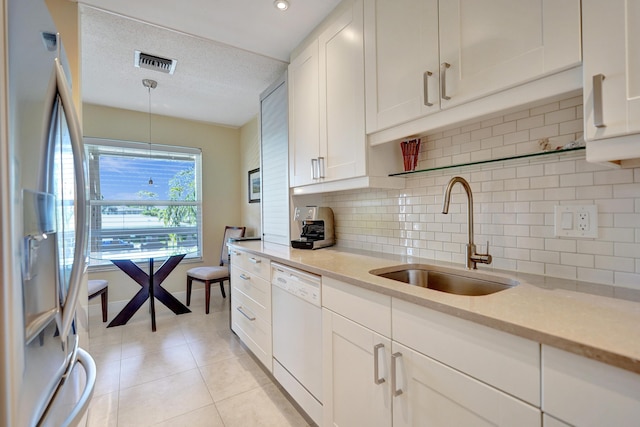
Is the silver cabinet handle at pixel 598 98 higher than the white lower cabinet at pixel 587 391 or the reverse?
higher

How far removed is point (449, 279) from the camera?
1390mm

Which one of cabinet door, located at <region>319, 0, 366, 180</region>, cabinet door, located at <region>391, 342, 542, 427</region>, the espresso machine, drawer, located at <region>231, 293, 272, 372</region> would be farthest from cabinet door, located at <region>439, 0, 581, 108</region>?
drawer, located at <region>231, 293, 272, 372</region>

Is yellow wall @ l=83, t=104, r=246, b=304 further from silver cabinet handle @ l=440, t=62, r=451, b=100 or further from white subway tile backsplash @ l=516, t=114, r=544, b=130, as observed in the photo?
white subway tile backsplash @ l=516, t=114, r=544, b=130

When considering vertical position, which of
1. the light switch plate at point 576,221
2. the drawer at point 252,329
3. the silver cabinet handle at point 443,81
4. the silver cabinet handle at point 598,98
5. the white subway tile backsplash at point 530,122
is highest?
the silver cabinet handle at point 443,81

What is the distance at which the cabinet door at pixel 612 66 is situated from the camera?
742mm

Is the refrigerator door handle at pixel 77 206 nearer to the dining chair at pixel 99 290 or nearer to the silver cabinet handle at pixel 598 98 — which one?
the silver cabinet handle at pixel 598 98

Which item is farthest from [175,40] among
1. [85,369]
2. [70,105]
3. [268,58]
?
[85,369]

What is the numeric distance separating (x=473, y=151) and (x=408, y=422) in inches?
46.6

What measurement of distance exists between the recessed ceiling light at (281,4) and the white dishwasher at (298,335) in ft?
5.34

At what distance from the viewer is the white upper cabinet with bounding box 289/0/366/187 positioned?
1691 millimetres

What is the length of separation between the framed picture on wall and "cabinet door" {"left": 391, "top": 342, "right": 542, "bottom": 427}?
10.2ft

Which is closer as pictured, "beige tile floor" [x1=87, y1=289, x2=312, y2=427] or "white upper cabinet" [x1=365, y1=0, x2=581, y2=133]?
"white upper cabinet" [x1=365, y1=0, x2=581, y2=133]

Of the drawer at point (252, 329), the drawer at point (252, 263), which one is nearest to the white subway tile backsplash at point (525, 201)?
the drawer at point (252, 263)

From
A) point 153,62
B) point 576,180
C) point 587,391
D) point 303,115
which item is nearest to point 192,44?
point 153,62
